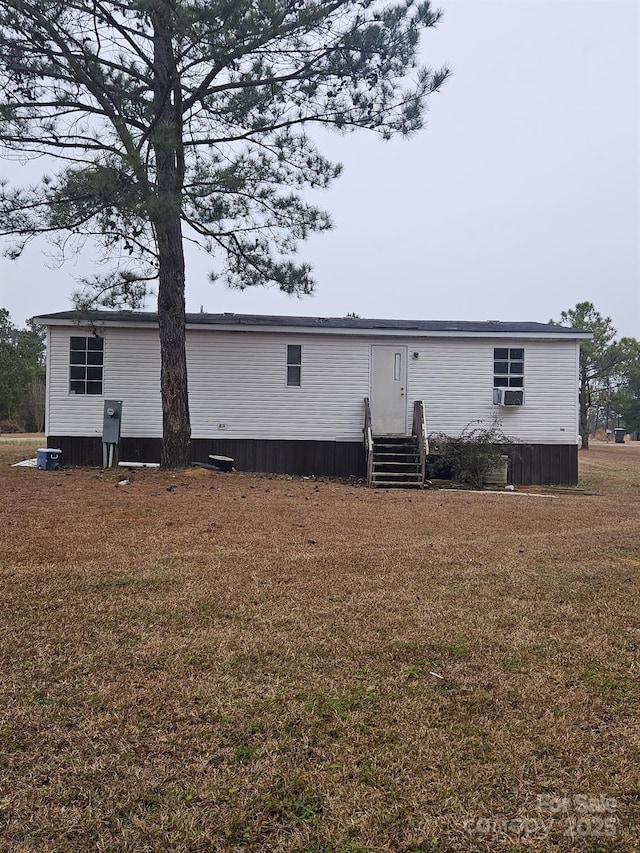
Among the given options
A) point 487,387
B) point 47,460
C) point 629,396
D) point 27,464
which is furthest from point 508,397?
point 629,396

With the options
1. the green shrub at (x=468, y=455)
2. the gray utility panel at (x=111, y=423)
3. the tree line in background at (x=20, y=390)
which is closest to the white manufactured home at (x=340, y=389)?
the gray utility panel at (x=111, y=423)

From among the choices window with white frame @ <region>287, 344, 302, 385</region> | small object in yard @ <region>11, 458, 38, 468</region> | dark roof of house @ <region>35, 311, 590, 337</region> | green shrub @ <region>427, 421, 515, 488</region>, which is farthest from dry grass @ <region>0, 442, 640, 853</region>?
dark roof of house @ <region>35, 311, 590, 337</region>

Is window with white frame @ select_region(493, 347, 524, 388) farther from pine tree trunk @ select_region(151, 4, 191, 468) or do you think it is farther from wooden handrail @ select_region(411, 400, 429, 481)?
pine tree trunk @ select_region(151, 4, 191, 468)

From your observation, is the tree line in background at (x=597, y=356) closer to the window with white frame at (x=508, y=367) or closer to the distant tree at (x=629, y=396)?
the distant tree at (x=629, y=396)

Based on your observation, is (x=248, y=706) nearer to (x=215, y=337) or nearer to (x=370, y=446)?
(x=370, y=446)

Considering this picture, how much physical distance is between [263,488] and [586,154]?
845 inches

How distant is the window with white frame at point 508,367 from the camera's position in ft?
39.1

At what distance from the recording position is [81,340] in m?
11.6

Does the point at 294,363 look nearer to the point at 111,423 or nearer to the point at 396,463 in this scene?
the point at 396,463

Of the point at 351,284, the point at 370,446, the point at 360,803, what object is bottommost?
the point at 360,803

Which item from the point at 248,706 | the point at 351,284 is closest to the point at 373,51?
the point at 248,706

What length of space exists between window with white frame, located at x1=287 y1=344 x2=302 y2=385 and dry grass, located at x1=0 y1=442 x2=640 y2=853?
284 inches

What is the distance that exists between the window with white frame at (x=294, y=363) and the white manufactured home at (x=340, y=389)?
22mm

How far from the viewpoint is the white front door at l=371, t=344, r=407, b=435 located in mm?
11844
